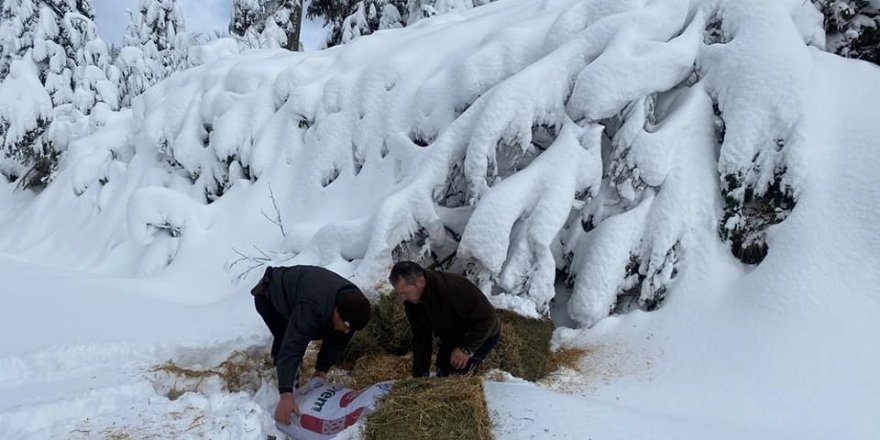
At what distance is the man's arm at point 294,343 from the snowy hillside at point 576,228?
0.38m

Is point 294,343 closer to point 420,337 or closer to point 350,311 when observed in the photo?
point 350,311

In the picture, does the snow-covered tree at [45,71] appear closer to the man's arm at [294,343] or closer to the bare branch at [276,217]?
the bare branch at [276,217]

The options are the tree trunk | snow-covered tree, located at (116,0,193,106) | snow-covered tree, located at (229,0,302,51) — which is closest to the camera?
snow-covered tree, located at (229,0,302,51)

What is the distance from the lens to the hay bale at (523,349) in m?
4.32

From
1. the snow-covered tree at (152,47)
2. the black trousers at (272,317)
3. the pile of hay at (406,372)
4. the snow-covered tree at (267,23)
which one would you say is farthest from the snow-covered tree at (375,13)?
the black trousers at (272,317)

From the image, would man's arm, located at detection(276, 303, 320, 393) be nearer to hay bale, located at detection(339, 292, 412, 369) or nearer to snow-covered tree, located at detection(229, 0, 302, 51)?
hay bale, located at detection(339, 292, 412, 369)

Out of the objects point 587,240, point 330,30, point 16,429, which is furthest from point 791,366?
point 330,30

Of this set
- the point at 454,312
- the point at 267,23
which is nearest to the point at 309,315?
the point at 454,312

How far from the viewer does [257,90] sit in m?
8.57

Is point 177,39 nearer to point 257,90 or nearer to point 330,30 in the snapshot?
point 330,30

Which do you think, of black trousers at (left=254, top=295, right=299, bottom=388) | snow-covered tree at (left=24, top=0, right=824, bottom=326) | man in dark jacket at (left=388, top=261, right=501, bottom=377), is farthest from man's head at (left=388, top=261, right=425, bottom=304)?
snow-covered tree at (left=24, top=0, right=824, bottom=326)

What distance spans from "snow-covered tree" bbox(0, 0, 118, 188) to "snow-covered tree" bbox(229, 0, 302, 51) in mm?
4477

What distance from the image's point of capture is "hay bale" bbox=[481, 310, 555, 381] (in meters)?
4.32

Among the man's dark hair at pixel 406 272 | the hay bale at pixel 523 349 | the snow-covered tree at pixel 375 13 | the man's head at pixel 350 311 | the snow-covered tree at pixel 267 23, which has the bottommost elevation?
the hay bale at pixel 523 349
